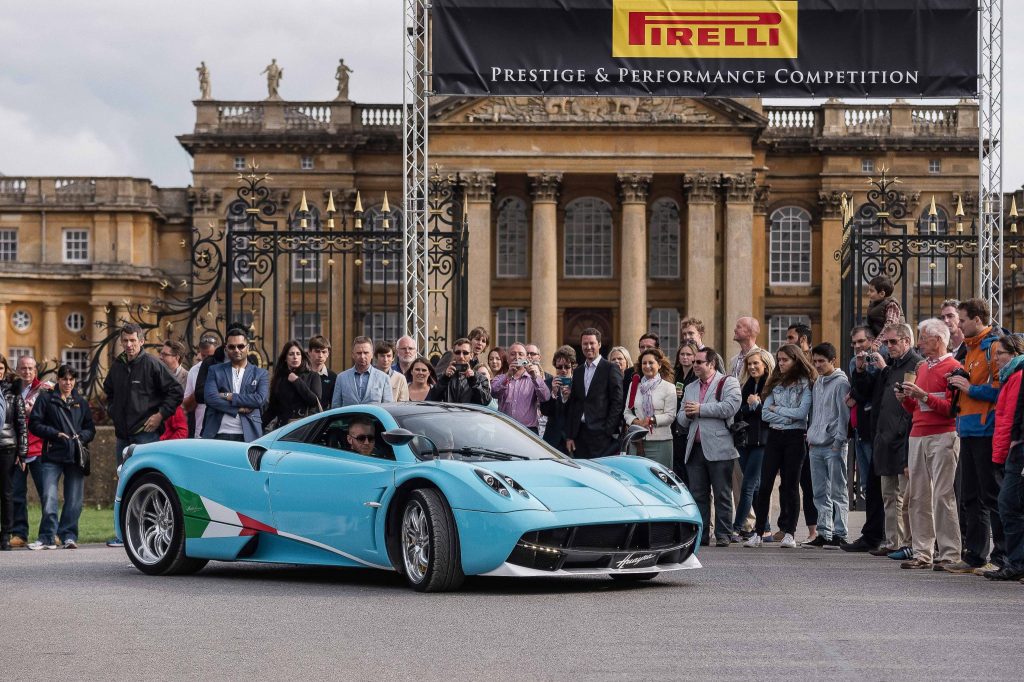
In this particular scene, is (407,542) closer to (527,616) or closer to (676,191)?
(527,616)

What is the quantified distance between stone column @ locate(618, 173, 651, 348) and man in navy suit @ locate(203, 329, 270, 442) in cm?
4017

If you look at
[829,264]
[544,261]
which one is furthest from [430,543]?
[829,264]

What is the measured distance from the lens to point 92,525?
1944cm

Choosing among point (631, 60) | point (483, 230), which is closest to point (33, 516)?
point (631, 60)

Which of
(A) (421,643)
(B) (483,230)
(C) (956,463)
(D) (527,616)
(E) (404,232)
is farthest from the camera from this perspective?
(B) (483,230)

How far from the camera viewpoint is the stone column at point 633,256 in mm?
55375

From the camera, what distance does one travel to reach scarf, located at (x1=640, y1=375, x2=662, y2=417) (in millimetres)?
15721

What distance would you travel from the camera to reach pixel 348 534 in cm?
1124

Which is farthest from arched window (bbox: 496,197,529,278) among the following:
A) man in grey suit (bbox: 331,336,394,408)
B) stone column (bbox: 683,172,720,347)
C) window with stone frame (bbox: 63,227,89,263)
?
man in grey suit (bbox: 331,336,394,408)

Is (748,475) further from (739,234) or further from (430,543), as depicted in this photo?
(739,234)

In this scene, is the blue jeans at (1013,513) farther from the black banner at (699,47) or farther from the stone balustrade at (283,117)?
the stone balustrade at (283,117)

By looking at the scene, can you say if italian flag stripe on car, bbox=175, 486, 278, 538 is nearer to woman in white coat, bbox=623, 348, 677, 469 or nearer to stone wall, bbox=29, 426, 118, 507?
woman in white coat, bbox=623, 348, 677, 469

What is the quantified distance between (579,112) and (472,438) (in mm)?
45318

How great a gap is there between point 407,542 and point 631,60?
10.4m
